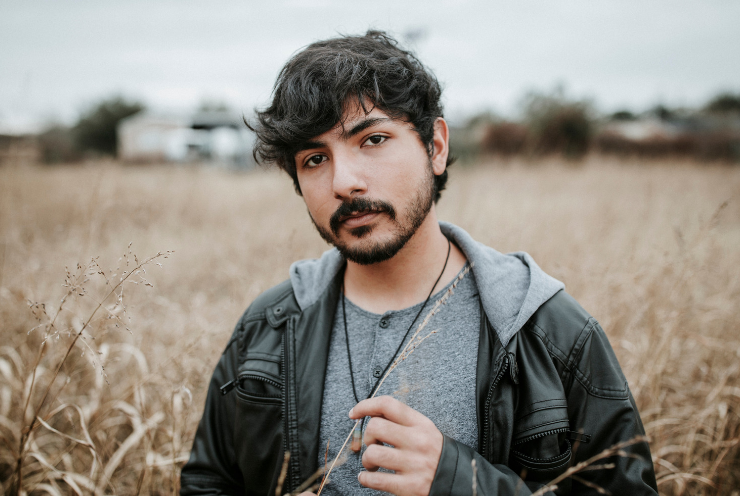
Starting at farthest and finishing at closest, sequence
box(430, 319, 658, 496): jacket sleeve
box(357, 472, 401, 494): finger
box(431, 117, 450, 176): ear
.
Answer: box(431, 117, 450, 176): ear
box(430, 319, 658, 496): jacket sleeve
box(357, 472, 401, 494): finger

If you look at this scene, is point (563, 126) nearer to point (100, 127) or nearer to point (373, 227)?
point (373, 227)

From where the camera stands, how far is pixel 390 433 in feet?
3.06

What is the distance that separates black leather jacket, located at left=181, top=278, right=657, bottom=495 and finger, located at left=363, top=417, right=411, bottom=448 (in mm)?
113

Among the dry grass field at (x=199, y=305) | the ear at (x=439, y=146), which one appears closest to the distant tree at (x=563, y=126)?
the dry grass field at (x=199, y=305)

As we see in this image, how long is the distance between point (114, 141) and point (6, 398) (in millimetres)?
34374

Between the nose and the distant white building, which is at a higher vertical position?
the distant white building

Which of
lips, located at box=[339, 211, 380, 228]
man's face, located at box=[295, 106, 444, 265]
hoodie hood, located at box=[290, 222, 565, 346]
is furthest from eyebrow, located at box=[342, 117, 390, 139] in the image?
hoodie hood, located at box=[290, 222, 565, 346]

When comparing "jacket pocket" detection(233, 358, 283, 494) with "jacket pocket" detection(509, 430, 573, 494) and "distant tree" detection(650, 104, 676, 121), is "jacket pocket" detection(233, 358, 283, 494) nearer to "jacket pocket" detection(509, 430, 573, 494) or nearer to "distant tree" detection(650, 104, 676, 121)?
"jacket pocket" detection(509, 430, 573, 494)

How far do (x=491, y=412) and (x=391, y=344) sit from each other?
0.38 meters

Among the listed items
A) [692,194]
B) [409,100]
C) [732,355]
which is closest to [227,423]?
[409,100]

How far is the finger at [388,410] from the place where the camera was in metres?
0.94

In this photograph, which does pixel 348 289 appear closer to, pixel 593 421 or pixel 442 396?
pixel 442 396

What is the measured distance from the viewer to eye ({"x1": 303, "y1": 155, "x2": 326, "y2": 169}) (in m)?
1.46

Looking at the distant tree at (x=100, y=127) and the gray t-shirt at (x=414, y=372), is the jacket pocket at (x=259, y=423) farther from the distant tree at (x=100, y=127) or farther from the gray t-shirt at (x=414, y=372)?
the distant tree at (x=100, y=127)
